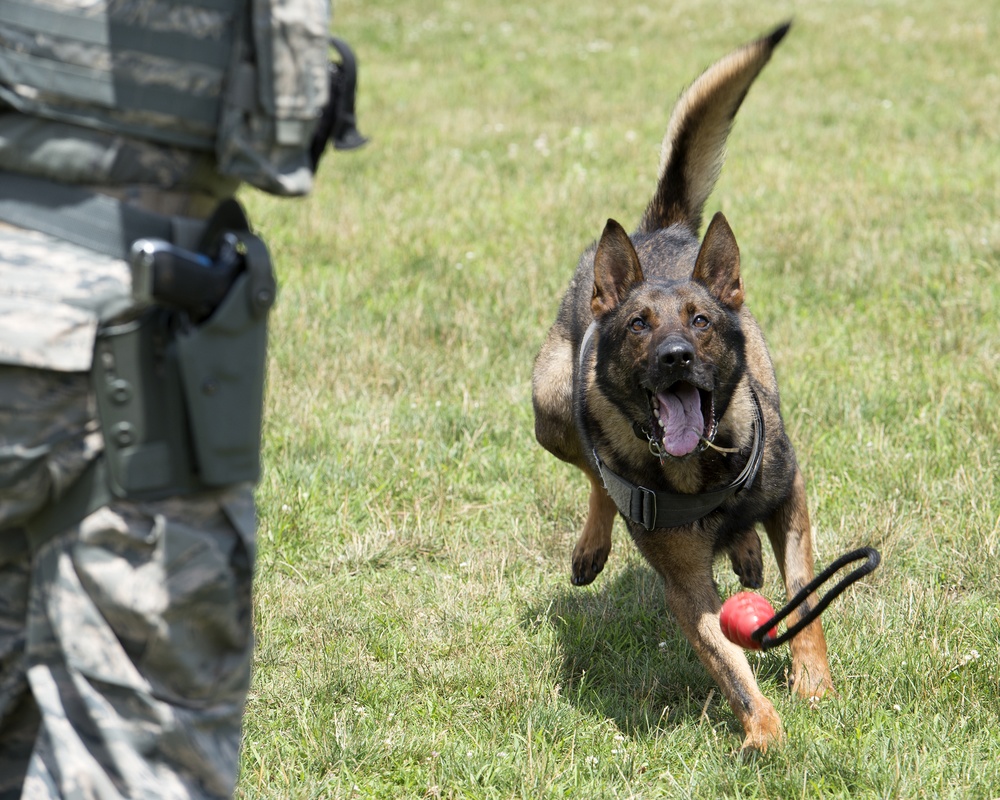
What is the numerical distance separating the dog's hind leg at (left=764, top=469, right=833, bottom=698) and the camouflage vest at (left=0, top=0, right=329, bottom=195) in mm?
2360

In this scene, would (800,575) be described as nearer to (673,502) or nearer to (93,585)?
(673,502)

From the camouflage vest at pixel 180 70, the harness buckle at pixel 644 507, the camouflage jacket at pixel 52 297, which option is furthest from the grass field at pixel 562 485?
the camouflage vest at pixel 180 70

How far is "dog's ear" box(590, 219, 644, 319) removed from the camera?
4.04 meters

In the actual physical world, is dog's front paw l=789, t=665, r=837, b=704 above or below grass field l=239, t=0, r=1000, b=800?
above

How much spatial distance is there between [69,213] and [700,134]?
3045mm

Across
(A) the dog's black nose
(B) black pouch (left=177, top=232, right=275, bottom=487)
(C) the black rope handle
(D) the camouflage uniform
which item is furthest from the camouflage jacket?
(A) the dog's black nose

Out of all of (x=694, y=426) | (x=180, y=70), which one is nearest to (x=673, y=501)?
(x=694, y=426)

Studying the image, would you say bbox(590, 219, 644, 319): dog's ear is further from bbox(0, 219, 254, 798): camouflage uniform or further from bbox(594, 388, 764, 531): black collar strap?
bbox(0, 219, 254, 798): camouflage uniform

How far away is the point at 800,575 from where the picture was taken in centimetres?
381

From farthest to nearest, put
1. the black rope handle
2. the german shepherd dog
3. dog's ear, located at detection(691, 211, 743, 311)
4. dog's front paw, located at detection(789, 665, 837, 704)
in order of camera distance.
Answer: dog's ear, located at detection(691, 211, 743, 311)
the german shepherd dog
dog's front paw, located at detection(789, 665, 837, 704)
the black rope handle

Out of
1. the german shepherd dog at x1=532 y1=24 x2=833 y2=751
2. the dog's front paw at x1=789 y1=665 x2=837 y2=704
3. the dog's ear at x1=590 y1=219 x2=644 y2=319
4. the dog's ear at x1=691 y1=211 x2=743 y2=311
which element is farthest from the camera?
the dog's ear at x1=590 y1=219 x2=644 y2=319

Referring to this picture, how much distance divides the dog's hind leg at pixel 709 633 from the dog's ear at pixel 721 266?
2.85ft

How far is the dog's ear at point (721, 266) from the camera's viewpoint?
12.7 ft

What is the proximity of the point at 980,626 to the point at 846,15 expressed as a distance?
589 inches
